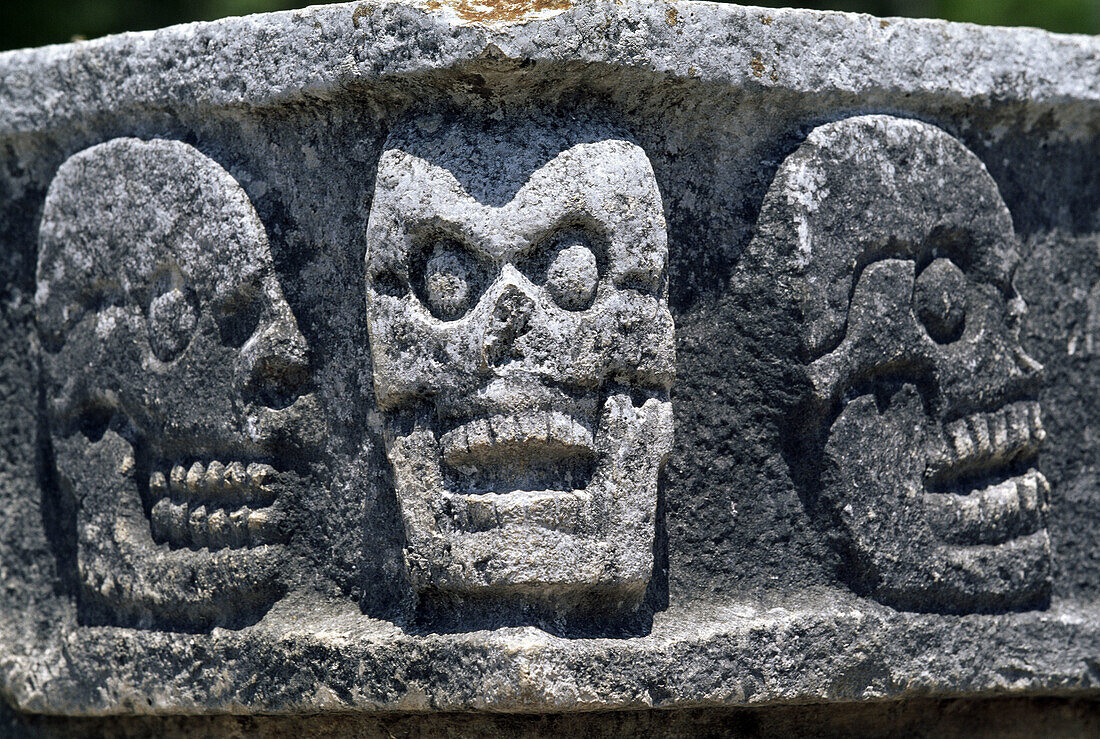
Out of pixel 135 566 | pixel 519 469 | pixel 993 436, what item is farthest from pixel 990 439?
pixel 135 566

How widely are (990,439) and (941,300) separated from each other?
238 millimetres

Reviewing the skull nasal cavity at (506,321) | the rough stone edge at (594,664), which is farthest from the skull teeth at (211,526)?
the skull nasal cavity at (506,321)

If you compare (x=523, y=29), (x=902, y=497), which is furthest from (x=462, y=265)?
(x=902, y=497)

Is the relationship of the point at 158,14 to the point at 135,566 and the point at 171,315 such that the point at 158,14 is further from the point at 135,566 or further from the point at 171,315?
the point at 135,566

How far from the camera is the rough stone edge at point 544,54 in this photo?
1547 millimetres

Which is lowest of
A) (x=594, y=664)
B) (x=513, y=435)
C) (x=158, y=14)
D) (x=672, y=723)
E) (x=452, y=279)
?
(x=672, y=723)

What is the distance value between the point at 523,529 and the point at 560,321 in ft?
0.91

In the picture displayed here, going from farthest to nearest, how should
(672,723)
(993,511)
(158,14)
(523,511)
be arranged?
1. (158,14)
2. (993,511)
3. (672,723)
4. (523,511)

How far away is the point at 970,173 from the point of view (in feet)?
6.03

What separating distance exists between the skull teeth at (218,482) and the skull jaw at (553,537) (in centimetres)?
24

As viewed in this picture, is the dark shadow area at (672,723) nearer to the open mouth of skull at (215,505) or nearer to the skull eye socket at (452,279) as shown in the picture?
the open mouth of skull at (215,505)

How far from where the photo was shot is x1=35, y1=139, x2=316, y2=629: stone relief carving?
1.73 meters

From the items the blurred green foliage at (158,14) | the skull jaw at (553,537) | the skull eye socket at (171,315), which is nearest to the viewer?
the skull jaw at (553,537)

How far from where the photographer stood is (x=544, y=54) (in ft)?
5.02
